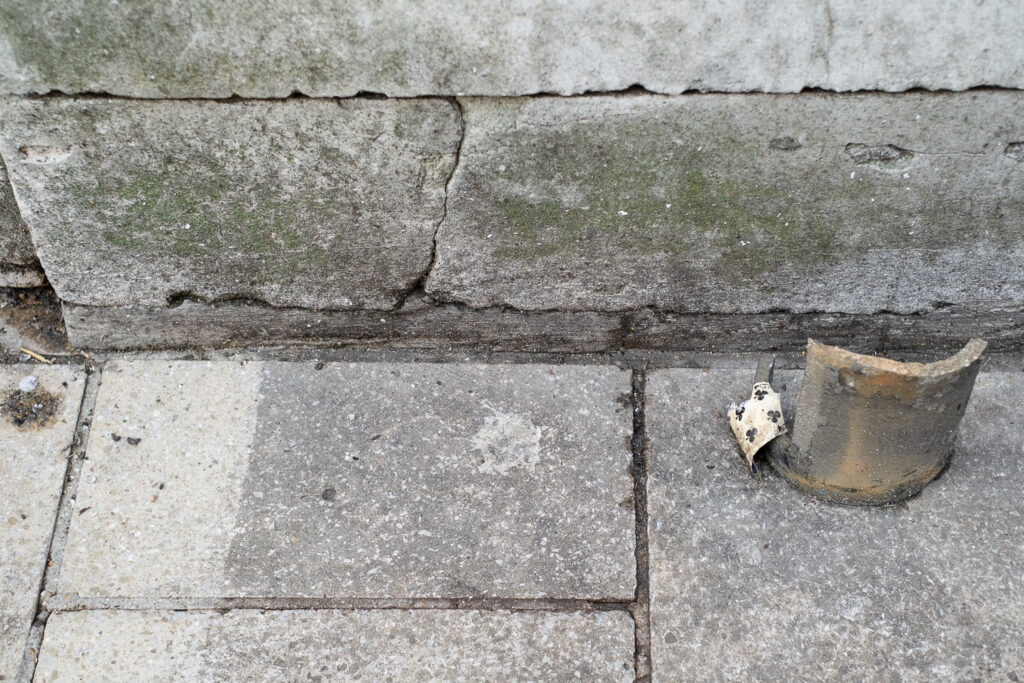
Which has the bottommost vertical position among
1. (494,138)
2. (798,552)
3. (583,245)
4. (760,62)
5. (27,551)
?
(27,551)

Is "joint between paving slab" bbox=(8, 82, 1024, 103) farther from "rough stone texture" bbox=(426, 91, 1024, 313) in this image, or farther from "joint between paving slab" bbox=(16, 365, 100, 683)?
"joint between paving slab" bbox=(16, 365, 100, 683)

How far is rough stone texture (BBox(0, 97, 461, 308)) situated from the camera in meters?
1.98

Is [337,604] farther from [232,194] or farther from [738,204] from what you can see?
[738,204]

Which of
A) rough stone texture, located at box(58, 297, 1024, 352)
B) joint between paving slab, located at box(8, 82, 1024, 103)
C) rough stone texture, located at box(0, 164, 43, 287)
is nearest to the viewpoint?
joint between paving slab, located at box(8, 82, 1024, 103)

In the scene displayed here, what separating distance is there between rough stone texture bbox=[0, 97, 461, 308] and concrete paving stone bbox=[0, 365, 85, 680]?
0.89 ft

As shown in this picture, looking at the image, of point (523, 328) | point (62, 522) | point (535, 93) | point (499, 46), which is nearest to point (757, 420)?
point (523, 328)

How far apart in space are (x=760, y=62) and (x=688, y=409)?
0.91m

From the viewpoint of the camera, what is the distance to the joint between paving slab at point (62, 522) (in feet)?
6.45

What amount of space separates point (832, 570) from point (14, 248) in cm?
226

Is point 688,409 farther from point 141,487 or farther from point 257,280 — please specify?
point 141,487

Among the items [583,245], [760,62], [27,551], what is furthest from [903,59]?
[27,551]

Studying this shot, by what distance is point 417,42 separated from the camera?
6.07 ft

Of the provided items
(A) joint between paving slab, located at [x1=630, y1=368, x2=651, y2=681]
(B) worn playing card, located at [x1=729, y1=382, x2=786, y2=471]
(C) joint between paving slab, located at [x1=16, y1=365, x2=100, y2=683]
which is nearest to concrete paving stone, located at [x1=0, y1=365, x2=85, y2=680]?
(C) joint between paving slab, located at [x1=16, y1=365, x2=100, y2=683]

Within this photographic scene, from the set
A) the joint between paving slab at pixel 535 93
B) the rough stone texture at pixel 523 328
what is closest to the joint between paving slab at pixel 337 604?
the rough stone texture at pixel 523 328
